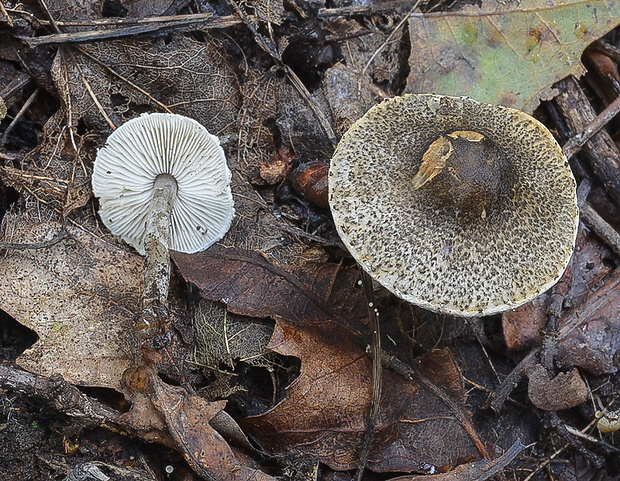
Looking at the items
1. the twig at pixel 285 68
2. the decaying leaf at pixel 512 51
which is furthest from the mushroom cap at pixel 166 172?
the decaying leaf at pixel 512 51

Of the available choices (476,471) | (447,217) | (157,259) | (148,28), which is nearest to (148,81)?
(148,28)

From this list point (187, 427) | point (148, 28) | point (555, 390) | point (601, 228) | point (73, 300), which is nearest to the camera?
point (187, 427)

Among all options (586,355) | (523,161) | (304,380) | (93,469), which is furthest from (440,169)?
(93,469)

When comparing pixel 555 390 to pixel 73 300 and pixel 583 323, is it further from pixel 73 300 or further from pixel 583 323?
pixel 73 300

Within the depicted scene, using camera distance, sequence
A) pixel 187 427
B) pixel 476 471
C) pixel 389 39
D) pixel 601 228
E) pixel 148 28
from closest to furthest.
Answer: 1. pixel 187 427
2. pixel 476 471
3. pixel 148 28
4. pixel 601 228
5. pixel 389 39

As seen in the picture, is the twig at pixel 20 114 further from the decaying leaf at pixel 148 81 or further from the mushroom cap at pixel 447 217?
the mushroom cap at pixel 447 217

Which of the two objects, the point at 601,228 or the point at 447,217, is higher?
the point at 447,217
